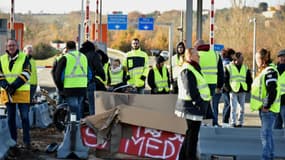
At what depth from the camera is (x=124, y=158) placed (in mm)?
11508

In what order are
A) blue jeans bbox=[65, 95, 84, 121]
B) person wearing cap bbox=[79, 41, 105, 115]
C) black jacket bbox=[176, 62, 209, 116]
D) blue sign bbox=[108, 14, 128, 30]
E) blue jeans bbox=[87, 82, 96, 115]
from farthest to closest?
1. blue sign bbox=[108, 14, 128, 30]
2. blue jeans bbox=[87, 82, 96, 115]
3. person wearing cap bbox=[79, 41, 105, 115]
4. blue jeans bbox=[65, 95, 84, 121]
5. black jacket bbox=[176, 62, 209, 116]

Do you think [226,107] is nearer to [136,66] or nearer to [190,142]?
[136,66]

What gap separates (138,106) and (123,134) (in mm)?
635

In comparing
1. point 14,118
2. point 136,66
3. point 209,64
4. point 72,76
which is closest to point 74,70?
point 72,76

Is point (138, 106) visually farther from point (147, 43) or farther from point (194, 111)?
point (147, 43)

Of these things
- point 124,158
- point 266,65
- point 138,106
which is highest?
point 266,65

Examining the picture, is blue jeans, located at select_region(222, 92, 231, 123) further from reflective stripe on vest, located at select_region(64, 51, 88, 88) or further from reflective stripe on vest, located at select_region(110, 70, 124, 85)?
reflective stripe on vest, located at select_region(64, 51, 88, 88)

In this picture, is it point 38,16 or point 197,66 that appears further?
point 38,16

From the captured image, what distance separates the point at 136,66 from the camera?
1638cm

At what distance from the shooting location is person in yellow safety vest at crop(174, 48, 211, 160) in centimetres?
1072

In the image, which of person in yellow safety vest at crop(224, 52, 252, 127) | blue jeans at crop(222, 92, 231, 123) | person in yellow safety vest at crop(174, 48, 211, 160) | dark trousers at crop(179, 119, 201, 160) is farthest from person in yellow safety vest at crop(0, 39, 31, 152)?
blue jeans at crop(222, 92, 231, 123)

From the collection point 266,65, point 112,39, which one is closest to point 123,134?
point 266,65

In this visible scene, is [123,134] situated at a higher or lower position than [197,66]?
lower

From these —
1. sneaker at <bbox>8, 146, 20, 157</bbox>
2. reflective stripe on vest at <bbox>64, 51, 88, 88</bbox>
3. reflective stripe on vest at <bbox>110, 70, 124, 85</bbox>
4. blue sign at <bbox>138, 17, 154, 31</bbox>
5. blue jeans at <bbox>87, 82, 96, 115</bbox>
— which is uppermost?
blue sign at <bbox>138, 17, 154, 31</bbox>
